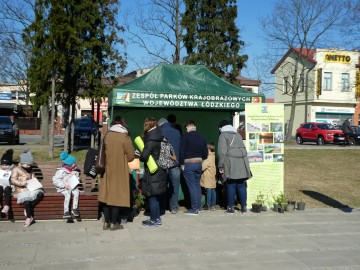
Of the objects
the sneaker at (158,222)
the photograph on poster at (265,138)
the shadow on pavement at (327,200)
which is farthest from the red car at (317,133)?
the sneaker at (158,222)

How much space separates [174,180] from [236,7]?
20.9 meters

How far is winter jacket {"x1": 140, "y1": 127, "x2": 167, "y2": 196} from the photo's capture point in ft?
23.9

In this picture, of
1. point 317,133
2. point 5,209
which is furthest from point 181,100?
point 317,133

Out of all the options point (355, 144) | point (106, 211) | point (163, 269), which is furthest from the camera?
point (355, 144)

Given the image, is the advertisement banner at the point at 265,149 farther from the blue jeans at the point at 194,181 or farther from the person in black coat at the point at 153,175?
the person in black coat at the point at 153,175

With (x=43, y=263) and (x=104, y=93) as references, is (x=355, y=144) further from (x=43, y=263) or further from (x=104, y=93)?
(x=43, y=263)

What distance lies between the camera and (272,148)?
9227 millimetres

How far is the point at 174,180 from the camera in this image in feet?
27.8

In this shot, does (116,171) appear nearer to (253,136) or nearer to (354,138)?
(253,136)

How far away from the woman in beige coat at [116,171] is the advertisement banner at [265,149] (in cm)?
293

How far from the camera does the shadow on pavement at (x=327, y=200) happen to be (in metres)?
9.76

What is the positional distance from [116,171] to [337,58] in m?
43.0

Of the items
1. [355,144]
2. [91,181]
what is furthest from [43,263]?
[355,144]

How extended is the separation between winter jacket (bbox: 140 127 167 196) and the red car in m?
24.7
